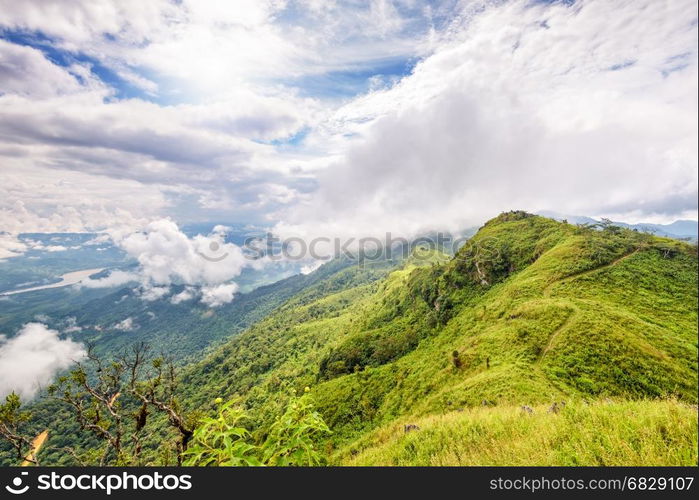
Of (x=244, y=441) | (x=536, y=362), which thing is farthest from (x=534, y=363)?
(x=244, y=441)

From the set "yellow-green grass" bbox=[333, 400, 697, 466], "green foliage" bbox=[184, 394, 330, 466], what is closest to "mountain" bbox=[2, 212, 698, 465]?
"yellow-green grass" bbox=[333, 400, 697, 466]

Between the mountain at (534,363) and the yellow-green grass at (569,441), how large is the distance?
0.03 metres

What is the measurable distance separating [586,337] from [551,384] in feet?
29.7

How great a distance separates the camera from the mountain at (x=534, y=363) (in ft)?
20.0

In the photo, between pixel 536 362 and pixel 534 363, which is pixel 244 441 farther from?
pixel 536 362

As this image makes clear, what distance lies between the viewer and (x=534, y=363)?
2872cm

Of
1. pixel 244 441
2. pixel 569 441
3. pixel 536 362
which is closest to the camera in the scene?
pixel 244 441

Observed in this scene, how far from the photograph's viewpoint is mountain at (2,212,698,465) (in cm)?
609

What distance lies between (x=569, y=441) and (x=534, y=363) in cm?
2790

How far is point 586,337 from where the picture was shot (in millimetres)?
28766
